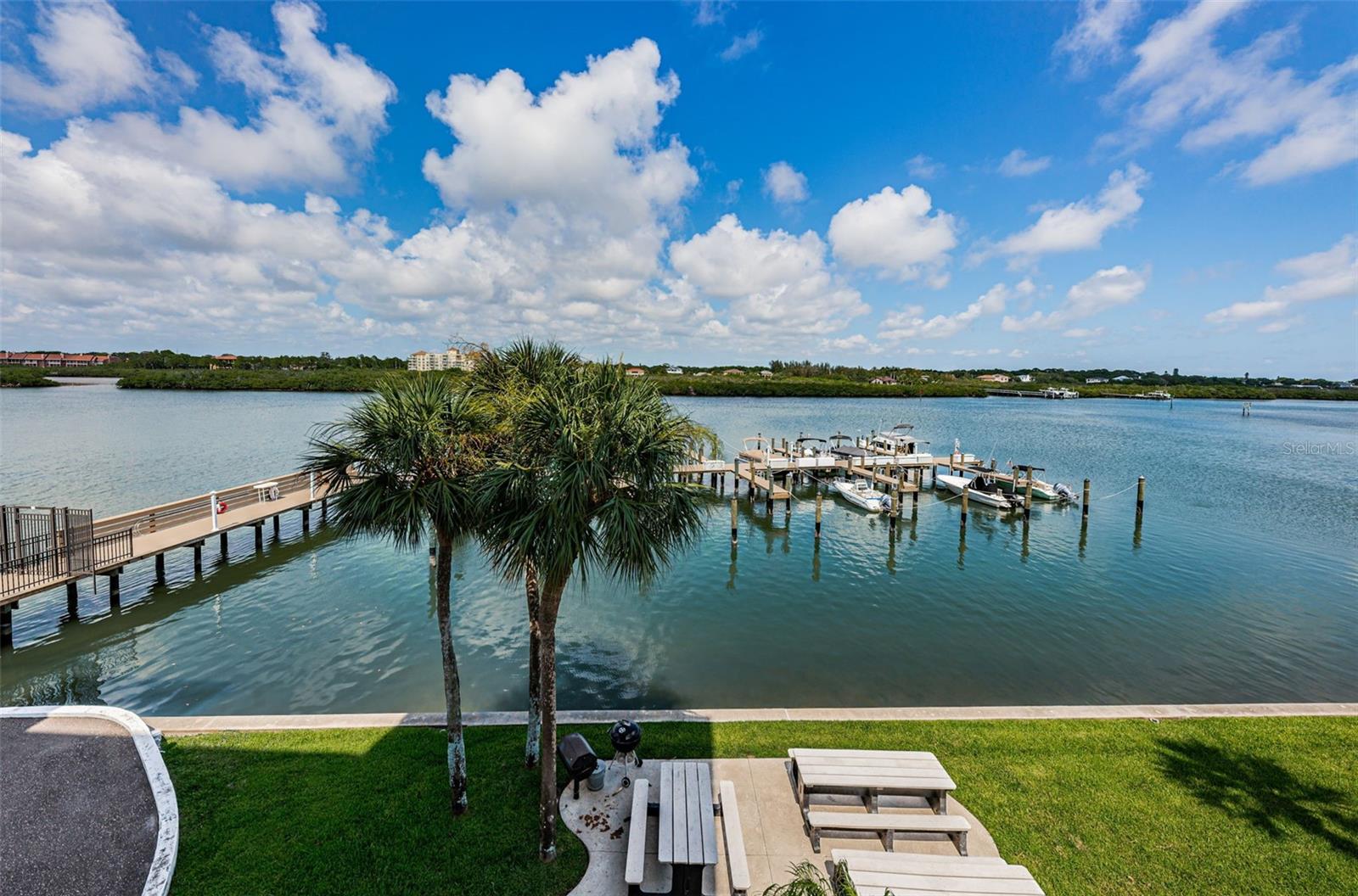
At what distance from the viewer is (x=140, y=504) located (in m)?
26.6

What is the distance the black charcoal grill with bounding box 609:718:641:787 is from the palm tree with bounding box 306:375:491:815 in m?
2.32

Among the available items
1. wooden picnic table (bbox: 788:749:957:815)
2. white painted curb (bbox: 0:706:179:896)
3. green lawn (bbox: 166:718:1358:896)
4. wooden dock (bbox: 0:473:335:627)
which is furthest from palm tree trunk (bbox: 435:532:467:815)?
wooden dock (bbox: 0:473:335:627)

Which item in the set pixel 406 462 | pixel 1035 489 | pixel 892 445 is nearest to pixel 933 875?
pixel 406 462

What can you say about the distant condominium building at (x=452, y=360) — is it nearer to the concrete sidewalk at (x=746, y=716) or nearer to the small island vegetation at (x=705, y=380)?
the concrete sidewalk at (x=746, y=716)

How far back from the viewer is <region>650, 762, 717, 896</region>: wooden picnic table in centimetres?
580

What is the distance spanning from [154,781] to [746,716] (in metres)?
8.41

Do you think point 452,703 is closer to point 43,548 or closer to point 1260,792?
point 1260,792

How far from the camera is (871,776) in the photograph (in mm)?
7137

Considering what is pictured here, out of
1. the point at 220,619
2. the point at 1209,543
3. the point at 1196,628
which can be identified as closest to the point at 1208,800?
the point at 1196,628

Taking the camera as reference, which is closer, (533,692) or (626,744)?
(626,744)

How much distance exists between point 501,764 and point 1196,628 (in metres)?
19.6

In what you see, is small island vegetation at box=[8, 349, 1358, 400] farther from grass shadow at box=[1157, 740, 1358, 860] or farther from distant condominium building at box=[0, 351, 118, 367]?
grass shadow at box=[1157, 740, 1358, 860]

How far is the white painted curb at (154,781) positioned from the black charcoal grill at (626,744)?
5027 mm

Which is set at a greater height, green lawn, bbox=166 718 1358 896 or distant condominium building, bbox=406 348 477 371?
distant condominium building, bbox=406 348 477 371
